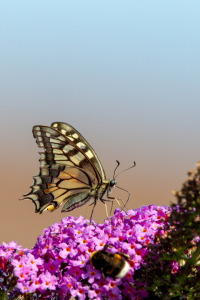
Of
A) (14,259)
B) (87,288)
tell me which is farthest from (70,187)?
(87,288)

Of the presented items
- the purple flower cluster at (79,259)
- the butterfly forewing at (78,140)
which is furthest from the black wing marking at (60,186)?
the purple flower cluster at (79,259)

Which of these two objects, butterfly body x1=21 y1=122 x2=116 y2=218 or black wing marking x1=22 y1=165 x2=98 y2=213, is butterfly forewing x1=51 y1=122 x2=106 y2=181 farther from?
black wing marking x1=22 y1=165 x2=98 y2=213

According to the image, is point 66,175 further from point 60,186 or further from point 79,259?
point 79,259

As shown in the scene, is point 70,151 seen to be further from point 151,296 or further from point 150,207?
point 151,296

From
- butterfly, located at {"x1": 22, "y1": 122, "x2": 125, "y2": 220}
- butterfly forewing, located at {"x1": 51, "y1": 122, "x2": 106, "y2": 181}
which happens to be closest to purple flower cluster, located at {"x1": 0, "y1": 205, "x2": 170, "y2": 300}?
butterfly, located at {"x1": 22, "y1": 122, "x2": 125, "y2": 220}

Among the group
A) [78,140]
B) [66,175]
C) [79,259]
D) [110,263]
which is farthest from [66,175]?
[110,263]

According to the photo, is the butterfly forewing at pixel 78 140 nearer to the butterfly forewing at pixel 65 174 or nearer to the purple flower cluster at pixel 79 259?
the butterfly forewing at pixel 65 174

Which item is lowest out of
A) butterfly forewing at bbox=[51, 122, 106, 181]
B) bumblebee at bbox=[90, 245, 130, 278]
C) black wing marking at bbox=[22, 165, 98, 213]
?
bumblebee at bbox=[90, 245, 130, 278]
